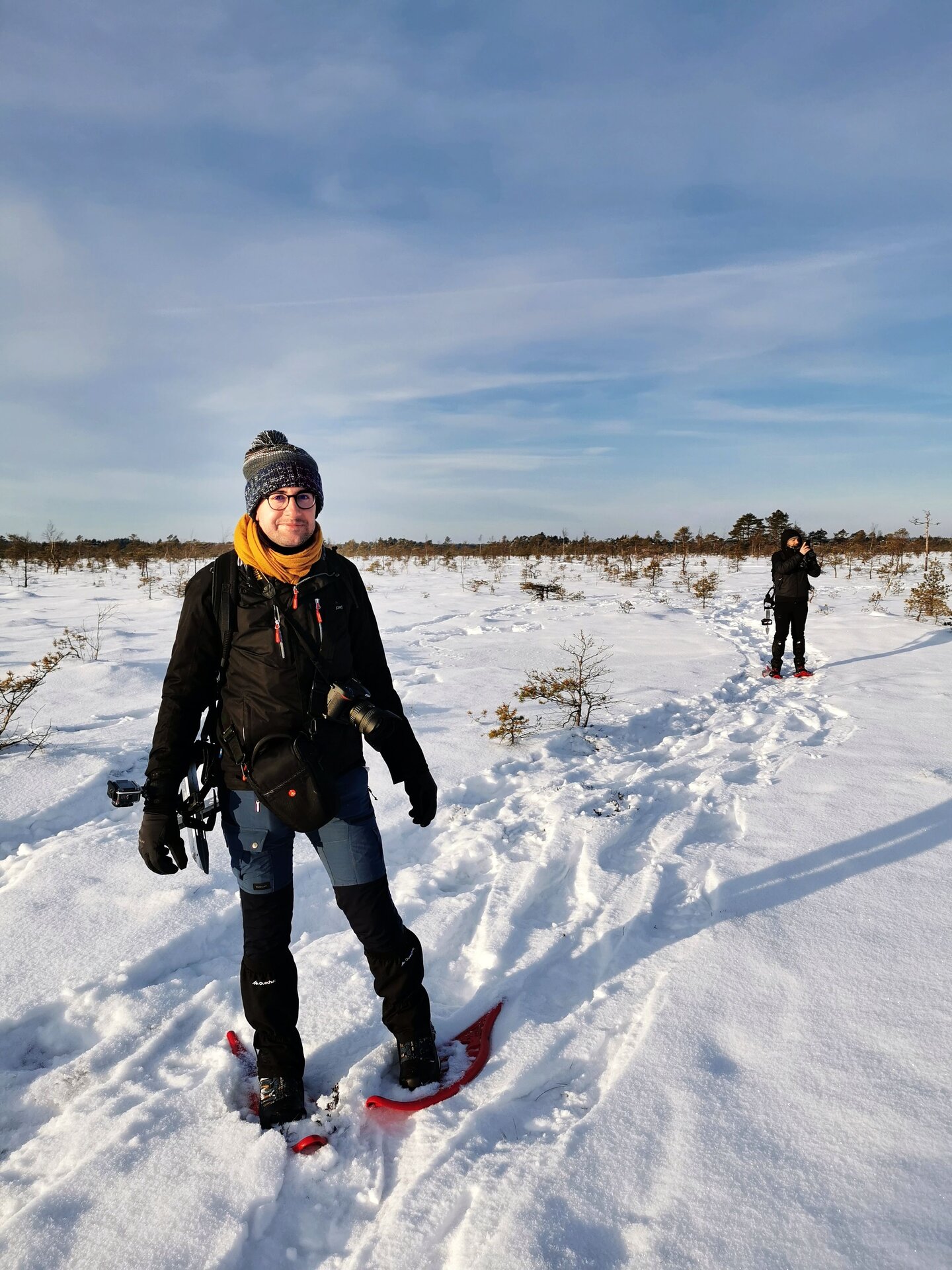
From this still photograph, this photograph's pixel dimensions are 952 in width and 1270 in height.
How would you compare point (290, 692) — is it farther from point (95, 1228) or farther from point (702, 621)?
point (702, 621)

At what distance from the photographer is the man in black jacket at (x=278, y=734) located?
192 centimetres

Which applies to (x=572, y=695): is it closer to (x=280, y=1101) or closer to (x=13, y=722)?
(x=280, y=1101)

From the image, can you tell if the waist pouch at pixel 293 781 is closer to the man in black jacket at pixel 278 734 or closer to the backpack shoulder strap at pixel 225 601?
the man in black jacket at pixel 278 734

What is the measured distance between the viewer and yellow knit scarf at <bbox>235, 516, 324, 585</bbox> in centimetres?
191

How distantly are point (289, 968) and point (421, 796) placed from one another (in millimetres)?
675

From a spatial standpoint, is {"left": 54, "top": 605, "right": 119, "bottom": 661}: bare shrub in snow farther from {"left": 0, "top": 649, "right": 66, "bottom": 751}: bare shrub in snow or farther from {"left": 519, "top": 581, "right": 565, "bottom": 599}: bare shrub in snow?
{"left": 519, "top": 581, "right": 565, "bottom": 599}: bare shrub in snow

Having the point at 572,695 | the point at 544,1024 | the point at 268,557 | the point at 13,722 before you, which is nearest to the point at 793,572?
the point at 572,695

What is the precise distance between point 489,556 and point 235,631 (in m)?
28.9

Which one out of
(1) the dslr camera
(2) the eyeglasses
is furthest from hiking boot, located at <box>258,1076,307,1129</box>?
(2) the eyeglasses

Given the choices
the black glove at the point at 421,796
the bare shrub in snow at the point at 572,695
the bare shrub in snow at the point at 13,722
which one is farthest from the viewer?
the bare shrub in snow at the point at 572,695

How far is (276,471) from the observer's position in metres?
1.95

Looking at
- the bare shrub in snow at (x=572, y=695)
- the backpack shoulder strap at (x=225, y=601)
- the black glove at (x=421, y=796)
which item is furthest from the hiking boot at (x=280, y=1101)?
the bare shrub in snow at (x=572, y=695)

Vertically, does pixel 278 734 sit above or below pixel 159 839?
above

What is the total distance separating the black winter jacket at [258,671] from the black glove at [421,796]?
26cm
